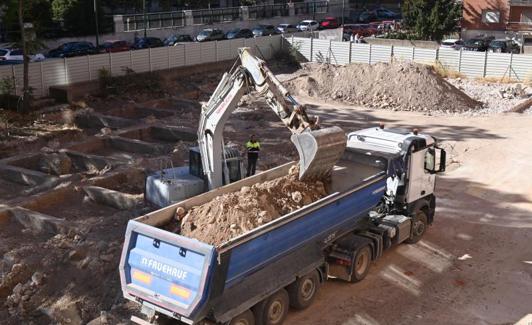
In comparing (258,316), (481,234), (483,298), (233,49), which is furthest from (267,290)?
(233,49)

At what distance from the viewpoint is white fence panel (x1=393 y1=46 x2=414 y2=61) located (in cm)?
3873

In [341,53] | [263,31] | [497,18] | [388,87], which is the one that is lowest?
[388,87]

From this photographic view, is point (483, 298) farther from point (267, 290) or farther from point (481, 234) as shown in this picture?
point (267, 290)

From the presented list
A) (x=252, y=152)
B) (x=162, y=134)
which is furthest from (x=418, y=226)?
(x=162, y=134)

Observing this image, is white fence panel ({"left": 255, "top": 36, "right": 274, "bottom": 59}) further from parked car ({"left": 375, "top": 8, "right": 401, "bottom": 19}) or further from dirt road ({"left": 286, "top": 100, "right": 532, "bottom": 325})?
parked car ({"left": 375, "top": 8, "right": 401, "bottom": 19})

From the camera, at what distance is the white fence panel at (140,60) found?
32.4 m

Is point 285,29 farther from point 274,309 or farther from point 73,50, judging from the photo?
point 274,309

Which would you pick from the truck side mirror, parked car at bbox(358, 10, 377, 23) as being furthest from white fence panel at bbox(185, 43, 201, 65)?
parked car at bbox(358, 10, 377, 23)

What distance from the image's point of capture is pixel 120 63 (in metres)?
31.6

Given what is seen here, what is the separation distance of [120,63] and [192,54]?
555 centimetres

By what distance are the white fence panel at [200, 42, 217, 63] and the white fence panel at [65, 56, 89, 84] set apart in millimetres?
8506

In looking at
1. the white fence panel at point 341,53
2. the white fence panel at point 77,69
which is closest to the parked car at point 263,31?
the white fence panel at point 341,53

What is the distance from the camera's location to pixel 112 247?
1337 cm

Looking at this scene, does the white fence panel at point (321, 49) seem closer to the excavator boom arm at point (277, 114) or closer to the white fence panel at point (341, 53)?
the white fence panel at point (341, 53)
